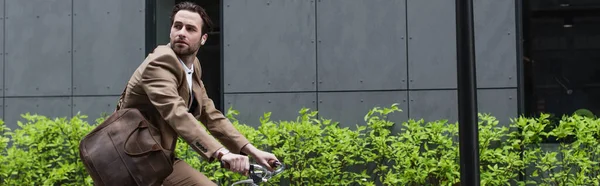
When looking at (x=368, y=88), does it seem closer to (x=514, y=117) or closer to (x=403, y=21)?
(x=403, y=21)

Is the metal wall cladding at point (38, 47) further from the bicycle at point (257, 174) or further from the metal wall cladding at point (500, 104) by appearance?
the bicycle at point (257, 174)

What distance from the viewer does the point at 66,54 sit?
10922 mm

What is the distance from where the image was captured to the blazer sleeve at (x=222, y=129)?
4.71m

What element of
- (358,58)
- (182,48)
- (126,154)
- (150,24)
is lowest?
(126,154)

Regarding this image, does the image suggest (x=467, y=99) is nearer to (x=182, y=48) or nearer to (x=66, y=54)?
(x=182, y=48)

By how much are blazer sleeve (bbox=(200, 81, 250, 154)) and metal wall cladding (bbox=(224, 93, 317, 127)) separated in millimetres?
5206

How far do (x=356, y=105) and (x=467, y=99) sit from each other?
4737mm

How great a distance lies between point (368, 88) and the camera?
998 centimetres

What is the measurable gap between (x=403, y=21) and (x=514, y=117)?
1603mm

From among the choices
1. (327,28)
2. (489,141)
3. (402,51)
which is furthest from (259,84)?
(489,141)

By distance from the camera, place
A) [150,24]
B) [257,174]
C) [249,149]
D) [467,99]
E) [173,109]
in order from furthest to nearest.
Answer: [150,24], [467,99], [249,149], [257,174], [173,109]

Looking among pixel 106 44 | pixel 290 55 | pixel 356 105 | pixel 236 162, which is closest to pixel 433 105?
pixel 356 105

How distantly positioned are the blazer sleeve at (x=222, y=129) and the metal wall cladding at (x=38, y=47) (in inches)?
252

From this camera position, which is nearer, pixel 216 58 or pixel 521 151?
pixel 521 151
